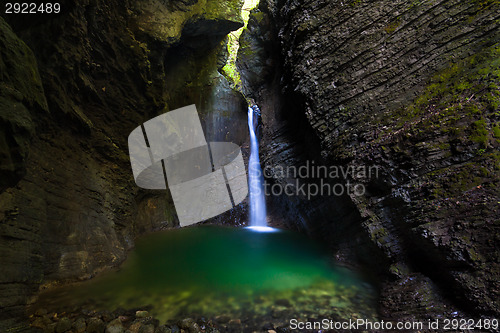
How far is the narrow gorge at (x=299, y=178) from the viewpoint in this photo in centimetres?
336

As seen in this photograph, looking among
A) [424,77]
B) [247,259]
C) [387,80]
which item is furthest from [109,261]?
[424,77]

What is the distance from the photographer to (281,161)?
8914mm

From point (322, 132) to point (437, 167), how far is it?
2688 mm

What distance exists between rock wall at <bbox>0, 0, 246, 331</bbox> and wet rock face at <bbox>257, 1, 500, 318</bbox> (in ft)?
18.7

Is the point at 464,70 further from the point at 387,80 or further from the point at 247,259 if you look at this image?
the point at 247,259

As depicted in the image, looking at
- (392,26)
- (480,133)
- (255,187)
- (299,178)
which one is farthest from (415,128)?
(255,187)

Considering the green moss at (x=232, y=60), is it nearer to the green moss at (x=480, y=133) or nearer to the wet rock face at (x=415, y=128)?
the wet rock face at (x=415, y=128)

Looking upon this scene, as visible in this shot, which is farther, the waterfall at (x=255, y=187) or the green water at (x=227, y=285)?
the waterfall at (x=255, y=187)

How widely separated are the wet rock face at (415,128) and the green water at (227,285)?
91 cm

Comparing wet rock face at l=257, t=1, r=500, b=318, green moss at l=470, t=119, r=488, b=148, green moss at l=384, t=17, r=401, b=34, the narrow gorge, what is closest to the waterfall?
the narrow gorge

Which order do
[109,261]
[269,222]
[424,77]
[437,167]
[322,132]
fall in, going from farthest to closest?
[269,222] → [322,132] → [109,261] → [424,77] → [437,167]

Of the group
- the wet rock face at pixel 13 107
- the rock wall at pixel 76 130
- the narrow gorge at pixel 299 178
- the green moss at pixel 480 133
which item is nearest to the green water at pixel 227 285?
the narrow gorge at pixel 299 178

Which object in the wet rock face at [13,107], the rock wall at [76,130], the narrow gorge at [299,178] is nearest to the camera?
the wet rock face at [13,107]

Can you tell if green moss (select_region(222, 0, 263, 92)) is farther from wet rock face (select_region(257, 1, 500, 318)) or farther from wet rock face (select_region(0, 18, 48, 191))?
wet rock face (select_region(0, 18, 48, 191))
